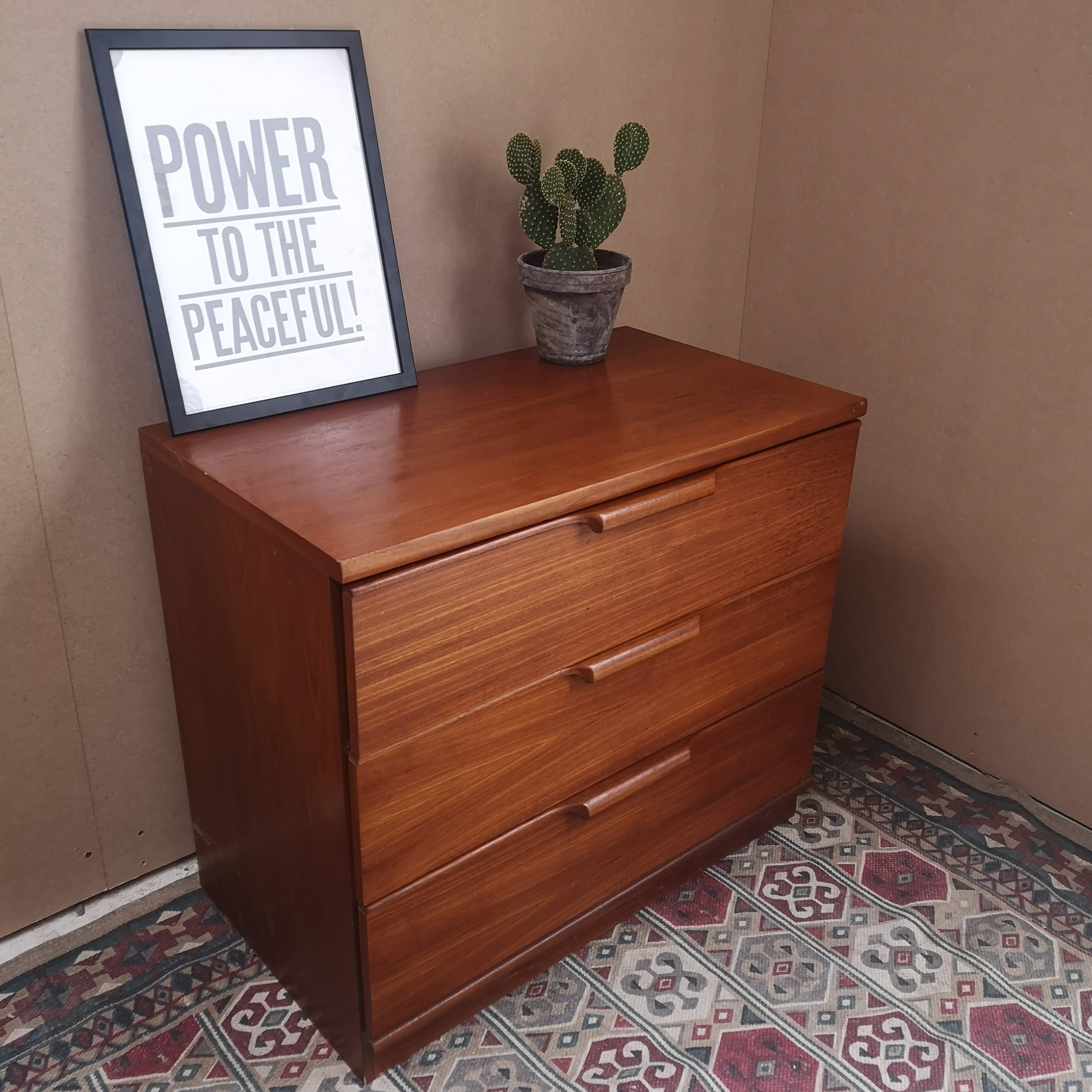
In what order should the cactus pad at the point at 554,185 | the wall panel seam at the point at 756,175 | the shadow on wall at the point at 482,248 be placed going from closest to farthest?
the cactus pad at the point at 554,185 → the shadow on wall at the point at 482,248 → the wall panel seam at the point at 756,175

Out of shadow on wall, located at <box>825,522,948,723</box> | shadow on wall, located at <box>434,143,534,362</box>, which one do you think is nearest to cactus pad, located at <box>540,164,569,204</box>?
shadow on wall, located at <box>434,143,534,362</box>

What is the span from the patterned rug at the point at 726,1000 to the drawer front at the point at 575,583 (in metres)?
0.48

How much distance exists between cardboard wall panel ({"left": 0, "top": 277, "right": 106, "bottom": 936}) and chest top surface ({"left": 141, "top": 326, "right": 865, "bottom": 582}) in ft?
0.53

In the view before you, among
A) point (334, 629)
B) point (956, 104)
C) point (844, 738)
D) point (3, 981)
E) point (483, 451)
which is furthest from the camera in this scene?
point (844, 738)

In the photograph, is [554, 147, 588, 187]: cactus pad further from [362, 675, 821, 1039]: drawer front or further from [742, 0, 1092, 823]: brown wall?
[362, 675, 821, 1039]: drawer front

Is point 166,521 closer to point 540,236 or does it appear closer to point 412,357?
point 412,357

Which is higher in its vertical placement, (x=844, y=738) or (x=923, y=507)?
(x=923, y=507)

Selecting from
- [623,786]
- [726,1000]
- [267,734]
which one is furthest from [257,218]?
[726,1000]

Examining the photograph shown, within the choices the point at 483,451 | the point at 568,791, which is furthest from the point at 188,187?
the point at 568,791

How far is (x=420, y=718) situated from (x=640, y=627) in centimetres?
32

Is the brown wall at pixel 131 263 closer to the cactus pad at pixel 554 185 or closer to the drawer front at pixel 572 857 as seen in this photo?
the cactus pad at pixel 554 185

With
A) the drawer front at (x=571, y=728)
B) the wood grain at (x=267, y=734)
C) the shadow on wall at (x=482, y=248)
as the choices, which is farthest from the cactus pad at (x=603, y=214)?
the wood grain at (x=267, y=734)

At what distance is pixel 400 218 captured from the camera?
1.46 m

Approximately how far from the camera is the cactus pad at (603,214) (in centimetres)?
143
